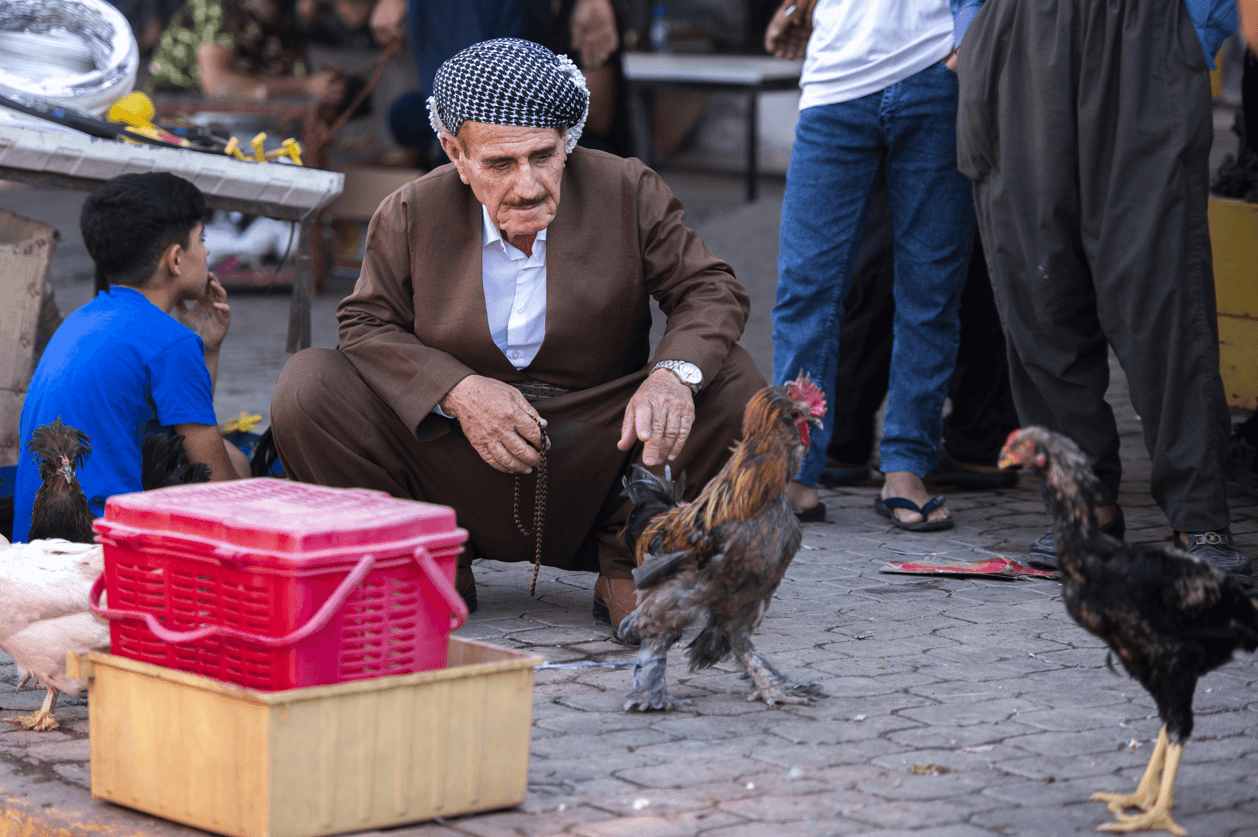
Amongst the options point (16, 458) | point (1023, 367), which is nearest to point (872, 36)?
point (1023, 367)

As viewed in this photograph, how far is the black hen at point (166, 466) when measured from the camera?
369 cm

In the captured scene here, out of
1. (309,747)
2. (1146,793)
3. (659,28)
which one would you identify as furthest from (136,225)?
(659,28)

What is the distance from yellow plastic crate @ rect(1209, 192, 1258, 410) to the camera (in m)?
5.08

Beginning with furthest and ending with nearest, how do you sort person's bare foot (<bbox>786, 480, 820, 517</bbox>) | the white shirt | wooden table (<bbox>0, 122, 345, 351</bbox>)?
person's bare foot (<bbox>786, 480, 820, 517</bbox>), the white shirt, wooden table (<bbox>0, 122, 345, 351</bbox>)

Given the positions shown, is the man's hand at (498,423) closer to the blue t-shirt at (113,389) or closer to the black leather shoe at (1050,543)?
the blue t-shirt at (113,389)

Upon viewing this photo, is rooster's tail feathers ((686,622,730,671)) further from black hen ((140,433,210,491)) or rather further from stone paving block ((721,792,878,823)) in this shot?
black hen ((140,433,210,491))

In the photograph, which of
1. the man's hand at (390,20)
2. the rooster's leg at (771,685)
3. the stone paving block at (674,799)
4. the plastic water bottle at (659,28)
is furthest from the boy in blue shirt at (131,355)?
the plastic water bottle at (659,28)

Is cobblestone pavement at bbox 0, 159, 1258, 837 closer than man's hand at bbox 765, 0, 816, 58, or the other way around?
cobblestone pavement at bbox 0, 159, 1258, 837

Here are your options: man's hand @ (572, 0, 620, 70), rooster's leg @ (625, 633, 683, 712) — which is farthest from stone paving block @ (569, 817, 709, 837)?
man's hand @ (572, 0, 620, 70)

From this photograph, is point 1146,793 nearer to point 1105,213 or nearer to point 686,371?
point 686,371

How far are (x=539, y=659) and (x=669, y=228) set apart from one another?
154cm

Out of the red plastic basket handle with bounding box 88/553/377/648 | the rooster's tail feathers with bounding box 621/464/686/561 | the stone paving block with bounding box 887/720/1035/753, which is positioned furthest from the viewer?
the rooster's tail feathers with bounding box 621/464/686/561

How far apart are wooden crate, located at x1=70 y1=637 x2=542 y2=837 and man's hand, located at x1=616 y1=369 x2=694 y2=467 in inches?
34.5

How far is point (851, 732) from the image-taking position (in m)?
3.05
